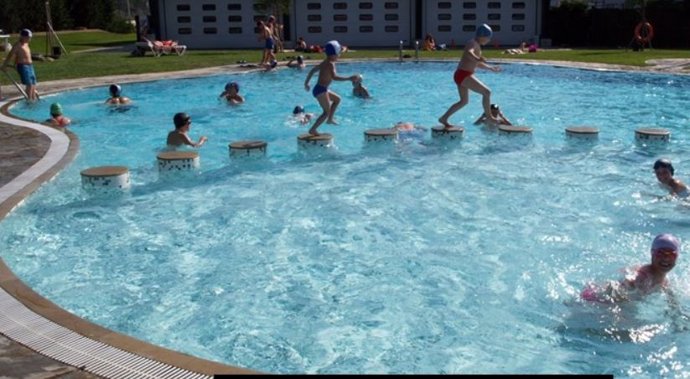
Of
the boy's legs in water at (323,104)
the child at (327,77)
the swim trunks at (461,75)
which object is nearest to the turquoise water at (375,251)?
the boy's legs in water at (323,104)

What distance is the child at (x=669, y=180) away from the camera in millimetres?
8766

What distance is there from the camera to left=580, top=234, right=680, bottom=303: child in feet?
18.4

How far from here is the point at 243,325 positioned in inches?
229

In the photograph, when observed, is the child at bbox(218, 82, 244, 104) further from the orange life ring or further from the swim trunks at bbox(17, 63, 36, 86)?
the orange life ring

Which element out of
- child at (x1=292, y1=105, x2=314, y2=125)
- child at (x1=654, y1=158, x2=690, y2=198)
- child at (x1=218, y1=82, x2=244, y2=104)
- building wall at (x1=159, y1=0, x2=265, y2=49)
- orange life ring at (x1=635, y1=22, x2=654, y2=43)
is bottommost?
child at (x1=654, y1=158, x2=690, y2=198)

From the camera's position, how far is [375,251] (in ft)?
24.5

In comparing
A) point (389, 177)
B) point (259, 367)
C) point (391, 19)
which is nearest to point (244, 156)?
point (389, 177)

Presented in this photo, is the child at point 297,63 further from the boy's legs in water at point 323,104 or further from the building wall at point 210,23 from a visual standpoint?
the boy's legs in water at point 323,104

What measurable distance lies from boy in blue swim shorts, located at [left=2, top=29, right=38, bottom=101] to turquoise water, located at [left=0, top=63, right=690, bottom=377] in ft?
14.1

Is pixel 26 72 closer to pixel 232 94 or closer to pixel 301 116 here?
pixel 232 94

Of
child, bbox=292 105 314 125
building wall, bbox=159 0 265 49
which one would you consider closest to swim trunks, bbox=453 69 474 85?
child, bbox=292 105 314 125

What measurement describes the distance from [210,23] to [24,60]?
21.5 metres

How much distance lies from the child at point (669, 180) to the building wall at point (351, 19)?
29.7m

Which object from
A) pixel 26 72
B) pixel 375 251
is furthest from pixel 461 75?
pixel 26 72
